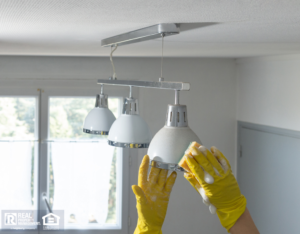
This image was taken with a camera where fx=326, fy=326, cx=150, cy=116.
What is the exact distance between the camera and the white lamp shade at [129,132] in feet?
3.77

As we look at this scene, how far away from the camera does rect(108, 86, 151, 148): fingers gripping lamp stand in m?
1.15

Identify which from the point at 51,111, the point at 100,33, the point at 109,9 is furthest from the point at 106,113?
the point at 51,111

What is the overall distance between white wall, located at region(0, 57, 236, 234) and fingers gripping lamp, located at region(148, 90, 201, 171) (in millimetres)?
2067

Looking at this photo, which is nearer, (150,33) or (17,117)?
(150,33)

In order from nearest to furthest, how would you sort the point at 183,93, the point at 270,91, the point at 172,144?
the point at 172,144, the point at 270,91, the point at 183,93

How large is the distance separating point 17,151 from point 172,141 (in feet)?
7.74

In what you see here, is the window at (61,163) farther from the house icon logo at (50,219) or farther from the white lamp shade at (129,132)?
the white lamp shade at (129,132)

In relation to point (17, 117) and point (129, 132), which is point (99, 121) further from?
point (17, 117)

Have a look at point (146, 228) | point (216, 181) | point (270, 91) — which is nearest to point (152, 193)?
point (146, 228)

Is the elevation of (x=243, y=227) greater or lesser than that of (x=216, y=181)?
lesser

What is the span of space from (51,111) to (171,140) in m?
2.21

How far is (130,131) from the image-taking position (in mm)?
1154

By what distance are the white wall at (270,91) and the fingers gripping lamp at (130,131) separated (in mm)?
1464

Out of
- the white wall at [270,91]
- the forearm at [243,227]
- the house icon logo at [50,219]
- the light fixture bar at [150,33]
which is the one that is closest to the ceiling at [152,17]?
the light fixture bar at [150,33]
